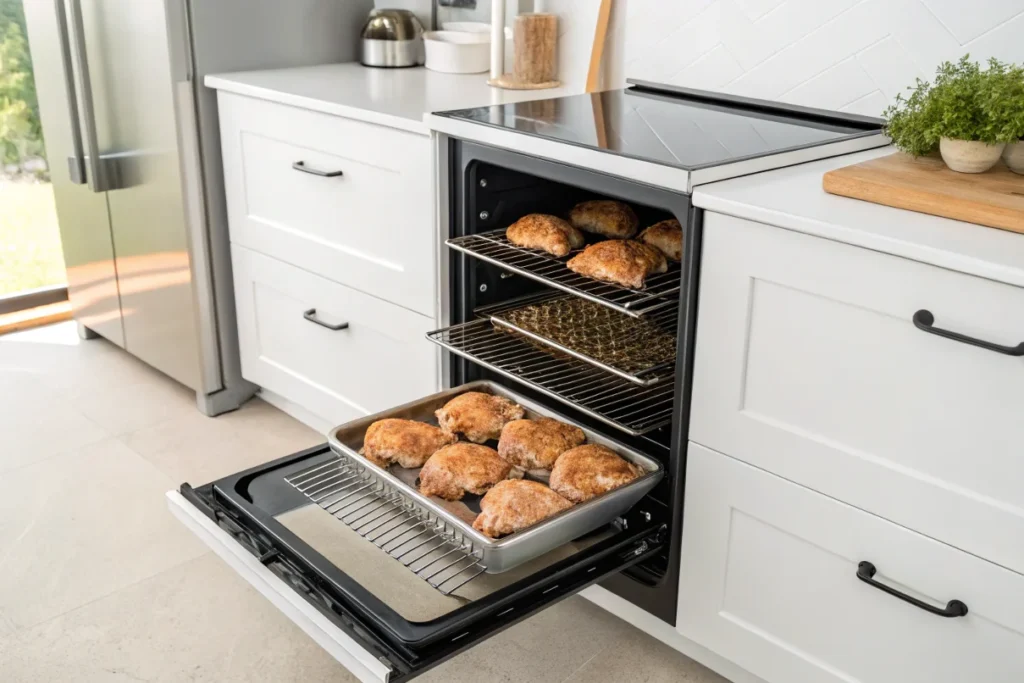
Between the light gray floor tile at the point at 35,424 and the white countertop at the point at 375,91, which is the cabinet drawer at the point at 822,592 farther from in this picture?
the light gray floor tile at the point at 35,424

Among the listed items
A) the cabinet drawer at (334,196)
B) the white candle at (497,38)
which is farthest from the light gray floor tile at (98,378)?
the white candle at (497,38)

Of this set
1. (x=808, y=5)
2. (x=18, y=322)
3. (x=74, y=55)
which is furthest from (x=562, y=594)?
(x=18, y=322)

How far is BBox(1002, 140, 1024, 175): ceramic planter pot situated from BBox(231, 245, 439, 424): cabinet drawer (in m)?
1.09

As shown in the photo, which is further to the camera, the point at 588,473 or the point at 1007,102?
the point at 588,473

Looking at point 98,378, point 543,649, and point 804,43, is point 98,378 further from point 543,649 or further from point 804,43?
point 804,43

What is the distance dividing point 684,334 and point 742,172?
0.26 metres

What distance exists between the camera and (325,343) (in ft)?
7.89

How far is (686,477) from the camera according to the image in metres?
1.59

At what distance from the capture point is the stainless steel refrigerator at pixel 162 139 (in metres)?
2.45

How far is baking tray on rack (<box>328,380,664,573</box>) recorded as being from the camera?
138cm

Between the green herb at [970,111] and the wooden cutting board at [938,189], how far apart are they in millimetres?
55

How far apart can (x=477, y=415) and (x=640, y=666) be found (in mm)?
548

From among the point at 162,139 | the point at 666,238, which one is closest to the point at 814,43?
the point at 666,238

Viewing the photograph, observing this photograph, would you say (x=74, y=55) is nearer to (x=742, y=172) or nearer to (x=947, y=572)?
(x=742, y=172)
